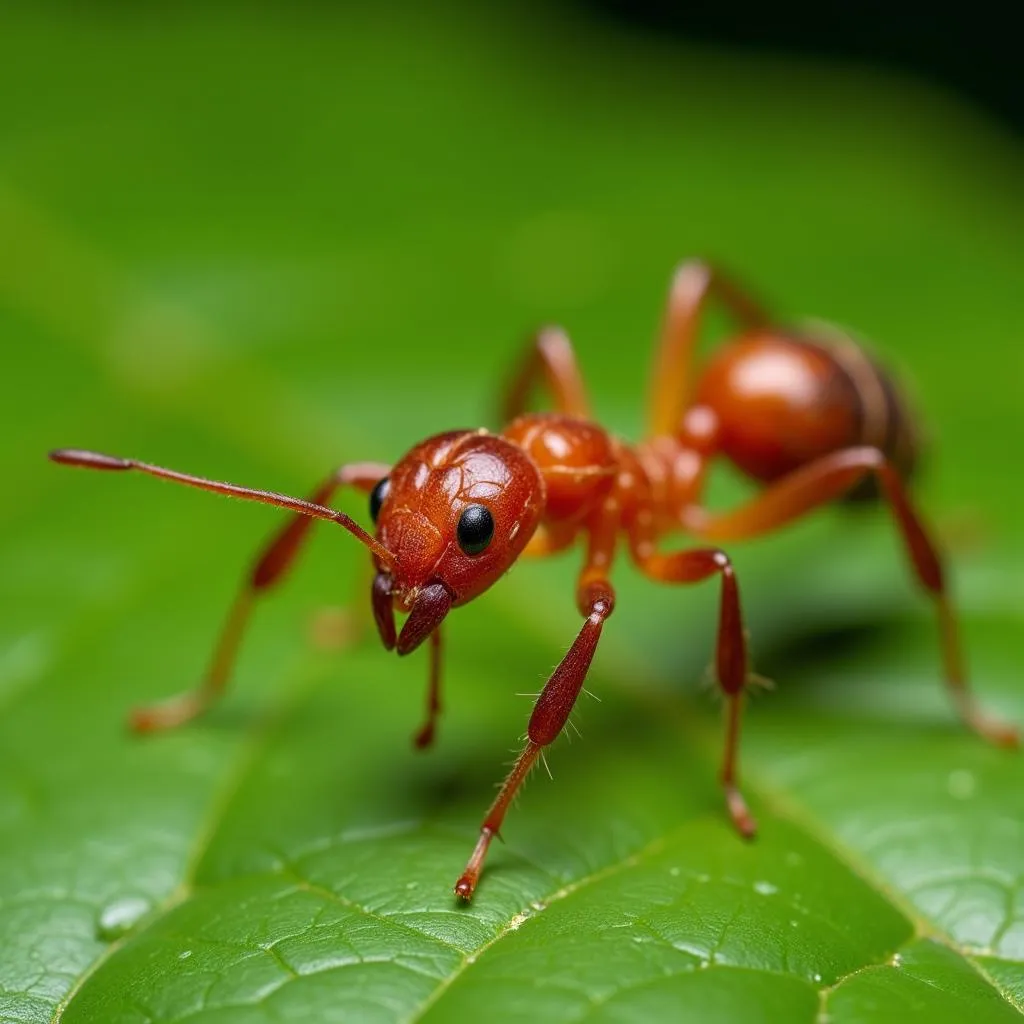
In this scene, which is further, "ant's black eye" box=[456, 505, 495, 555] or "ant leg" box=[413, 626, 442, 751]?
"ant leg" box=[413, 626, 442, 751]

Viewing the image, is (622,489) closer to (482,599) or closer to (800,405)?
(482,599)

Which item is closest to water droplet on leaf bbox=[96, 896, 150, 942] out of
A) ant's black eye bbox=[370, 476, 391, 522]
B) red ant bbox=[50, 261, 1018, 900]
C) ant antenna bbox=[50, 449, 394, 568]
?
red ant bbox=[50, 261, 1018, 900]

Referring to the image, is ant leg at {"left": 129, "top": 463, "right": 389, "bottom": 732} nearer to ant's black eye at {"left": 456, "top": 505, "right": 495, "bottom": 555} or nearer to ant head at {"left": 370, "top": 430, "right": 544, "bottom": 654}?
ant head at {"left": 370, "top": 430, "right": 544, "bottom": 654}

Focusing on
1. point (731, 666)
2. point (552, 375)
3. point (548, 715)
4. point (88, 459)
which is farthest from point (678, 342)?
point (88, 459)

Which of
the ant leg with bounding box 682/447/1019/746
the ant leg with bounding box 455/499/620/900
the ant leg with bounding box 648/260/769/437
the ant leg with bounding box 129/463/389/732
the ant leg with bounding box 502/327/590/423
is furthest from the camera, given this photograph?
the ant leg with bounding box 648/260/769/437

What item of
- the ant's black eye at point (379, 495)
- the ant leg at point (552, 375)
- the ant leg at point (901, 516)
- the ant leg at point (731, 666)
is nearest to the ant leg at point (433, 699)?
the ant's black eye at point (379, 495)

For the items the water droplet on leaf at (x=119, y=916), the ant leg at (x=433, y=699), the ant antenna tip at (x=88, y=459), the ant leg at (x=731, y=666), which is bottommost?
the water droplet on leaf at (x=119, y=916)

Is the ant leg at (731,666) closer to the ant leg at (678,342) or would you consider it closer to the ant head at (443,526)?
the ant head at (443,526)
